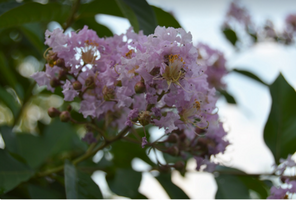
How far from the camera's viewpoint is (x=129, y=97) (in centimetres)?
103

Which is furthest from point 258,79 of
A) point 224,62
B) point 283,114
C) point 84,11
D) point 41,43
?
point 41,43

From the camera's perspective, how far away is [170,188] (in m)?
1.45

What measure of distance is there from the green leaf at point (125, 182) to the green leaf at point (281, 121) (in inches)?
31.2

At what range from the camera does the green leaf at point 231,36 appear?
9.72ft

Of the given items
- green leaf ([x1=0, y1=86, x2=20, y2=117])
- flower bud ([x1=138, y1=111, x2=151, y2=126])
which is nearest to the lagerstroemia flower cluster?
flower bud ([x1=138, y1=111, x2=151, y2=126])

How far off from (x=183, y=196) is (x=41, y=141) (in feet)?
3.37

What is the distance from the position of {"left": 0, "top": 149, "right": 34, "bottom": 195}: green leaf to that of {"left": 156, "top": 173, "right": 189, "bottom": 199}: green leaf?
2.26 feet

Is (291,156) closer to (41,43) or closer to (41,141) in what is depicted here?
(41,141)

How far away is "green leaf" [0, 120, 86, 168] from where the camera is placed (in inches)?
A: 65.2

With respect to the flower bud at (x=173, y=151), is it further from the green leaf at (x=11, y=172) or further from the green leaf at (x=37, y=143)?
the green leaf at (x=37, y=143)

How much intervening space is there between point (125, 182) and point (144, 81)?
2.52 feet

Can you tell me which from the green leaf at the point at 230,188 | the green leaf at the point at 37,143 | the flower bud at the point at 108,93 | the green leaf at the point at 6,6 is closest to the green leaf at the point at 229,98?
the green leaf at the point at 230,188

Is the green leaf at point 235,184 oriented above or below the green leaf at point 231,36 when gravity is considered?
below

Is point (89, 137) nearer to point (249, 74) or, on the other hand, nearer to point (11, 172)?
point (11, 172)
